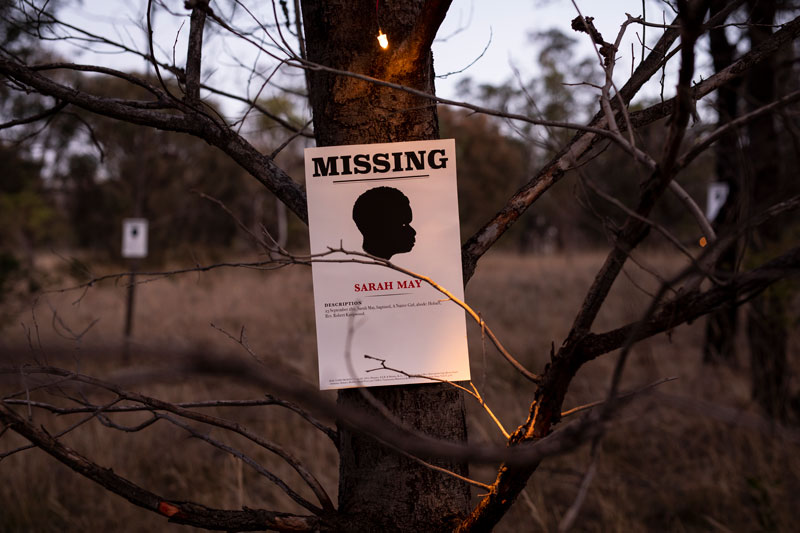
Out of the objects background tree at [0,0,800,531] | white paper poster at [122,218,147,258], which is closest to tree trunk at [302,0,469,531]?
background tree at [0,0,800,531]

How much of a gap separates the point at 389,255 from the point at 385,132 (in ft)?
0.78

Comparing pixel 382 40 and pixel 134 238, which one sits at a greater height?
pixel 134 238

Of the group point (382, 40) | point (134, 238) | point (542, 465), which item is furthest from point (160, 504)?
point (134, 238)

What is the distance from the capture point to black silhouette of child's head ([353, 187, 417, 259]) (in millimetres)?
1082

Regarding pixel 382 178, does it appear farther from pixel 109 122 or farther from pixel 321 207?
pixel 109 122

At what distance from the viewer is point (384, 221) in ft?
3.55

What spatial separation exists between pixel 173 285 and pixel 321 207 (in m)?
10.6

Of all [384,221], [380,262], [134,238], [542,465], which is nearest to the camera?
[380,262]

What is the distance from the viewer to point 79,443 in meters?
3.43

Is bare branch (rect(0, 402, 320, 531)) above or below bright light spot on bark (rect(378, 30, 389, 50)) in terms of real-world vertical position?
below

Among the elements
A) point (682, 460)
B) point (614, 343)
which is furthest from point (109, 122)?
point (614, 343)

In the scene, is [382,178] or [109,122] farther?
[109,122]

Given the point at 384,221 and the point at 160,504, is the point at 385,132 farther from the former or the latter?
the point at 160,504

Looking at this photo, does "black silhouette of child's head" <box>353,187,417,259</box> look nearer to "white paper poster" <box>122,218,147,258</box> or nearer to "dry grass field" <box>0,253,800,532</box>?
"dry grass field" <box>0,253,800,532</box>
